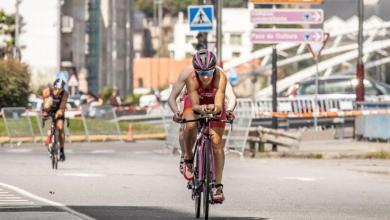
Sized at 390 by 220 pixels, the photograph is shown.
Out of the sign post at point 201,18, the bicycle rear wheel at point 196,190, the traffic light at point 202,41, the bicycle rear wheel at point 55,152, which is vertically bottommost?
the bicycle rear wheel at point 55,152

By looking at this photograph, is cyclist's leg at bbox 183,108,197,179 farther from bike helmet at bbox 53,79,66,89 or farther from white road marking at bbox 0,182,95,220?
bike helmet at bbox 53,79,66,89

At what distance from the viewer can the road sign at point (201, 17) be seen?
35.6 m

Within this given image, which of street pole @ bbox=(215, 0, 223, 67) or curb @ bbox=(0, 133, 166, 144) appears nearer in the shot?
street pole @ bbox=(215, 0, 223, 67)

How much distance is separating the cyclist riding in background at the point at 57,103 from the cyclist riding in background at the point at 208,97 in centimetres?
1184

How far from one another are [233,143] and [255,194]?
14254 mm

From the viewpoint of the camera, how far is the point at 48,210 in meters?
14.9

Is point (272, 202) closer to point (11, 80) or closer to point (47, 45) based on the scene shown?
point (11, 80)

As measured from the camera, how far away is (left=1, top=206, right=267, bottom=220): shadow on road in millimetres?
14430

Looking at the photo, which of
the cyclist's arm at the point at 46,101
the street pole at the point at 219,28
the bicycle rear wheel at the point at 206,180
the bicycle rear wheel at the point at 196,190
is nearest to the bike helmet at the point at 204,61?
the bicycle rear wheel at the point at 206,180

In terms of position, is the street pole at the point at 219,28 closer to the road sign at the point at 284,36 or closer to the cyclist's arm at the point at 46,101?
the road sign at the point at 284,36

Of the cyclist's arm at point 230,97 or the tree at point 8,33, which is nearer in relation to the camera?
the cyclist's arm at point 230,97

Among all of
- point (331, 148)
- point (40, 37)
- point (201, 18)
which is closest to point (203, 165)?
point (331, 148)

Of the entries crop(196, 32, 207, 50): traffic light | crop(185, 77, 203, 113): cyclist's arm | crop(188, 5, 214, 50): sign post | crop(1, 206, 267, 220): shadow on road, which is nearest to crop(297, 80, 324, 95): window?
crop(196, 32, 207, 50): traffic light

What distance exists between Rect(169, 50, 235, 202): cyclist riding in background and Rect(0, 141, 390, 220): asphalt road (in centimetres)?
59
